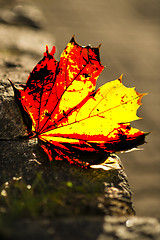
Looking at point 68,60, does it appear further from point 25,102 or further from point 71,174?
point 71,174

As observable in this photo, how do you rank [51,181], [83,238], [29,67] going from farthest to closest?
[29,67] < [51,181] < [83,238]

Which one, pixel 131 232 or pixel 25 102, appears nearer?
pixel 131 232

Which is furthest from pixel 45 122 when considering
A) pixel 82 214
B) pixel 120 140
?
pixel 82 214

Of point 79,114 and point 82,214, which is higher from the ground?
point 79,114

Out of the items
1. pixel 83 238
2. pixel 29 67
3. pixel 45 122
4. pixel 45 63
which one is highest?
→ pixel 29 67

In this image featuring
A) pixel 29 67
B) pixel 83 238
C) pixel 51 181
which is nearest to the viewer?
pixel 83 238

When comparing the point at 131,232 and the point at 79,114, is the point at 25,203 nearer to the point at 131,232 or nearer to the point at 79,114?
the point at 131,232

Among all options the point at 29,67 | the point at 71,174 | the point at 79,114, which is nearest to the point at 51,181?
the point at 71,174
